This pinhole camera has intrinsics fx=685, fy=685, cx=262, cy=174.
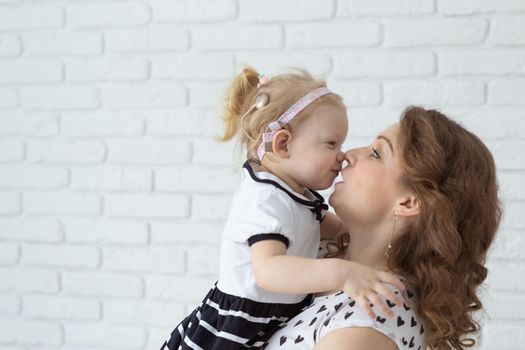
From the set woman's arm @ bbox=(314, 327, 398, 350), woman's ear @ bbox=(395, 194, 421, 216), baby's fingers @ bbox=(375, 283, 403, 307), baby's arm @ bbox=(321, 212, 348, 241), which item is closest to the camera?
baby's fingers @ bbox=(375, 283, 403, 307)

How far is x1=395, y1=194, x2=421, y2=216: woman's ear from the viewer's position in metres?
1.44

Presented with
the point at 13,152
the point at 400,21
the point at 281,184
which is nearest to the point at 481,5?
the point at 400,21

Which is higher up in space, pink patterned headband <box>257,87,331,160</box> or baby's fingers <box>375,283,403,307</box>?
pink patterned headband <box>257,87,331,160</box>

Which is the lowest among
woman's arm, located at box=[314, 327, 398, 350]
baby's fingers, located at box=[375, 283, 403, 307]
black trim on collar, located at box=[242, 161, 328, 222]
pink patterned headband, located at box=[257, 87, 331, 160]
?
woman's arm, located at box=[314, 327, 398, 350]

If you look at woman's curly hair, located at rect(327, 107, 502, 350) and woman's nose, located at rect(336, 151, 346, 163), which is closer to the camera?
woman's curly hair, located at rect(327, 107, 502, 350)

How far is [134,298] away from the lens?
2598 millimetres

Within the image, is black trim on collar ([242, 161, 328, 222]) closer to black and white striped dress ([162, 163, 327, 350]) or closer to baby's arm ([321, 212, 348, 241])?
black and white striped dress ([162, 163, 327, 350])

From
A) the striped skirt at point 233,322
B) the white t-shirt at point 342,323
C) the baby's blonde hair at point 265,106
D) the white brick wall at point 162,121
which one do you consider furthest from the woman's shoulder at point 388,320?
the white brick wall at point 162,121

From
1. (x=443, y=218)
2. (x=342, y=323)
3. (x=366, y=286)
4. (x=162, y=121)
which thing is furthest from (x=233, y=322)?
(x=162, y=121)

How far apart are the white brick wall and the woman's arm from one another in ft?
3.38

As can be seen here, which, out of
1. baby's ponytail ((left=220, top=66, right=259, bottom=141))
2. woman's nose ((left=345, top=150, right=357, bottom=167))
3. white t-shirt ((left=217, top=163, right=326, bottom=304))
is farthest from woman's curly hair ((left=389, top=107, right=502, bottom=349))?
baby's ponytail ((left=220, top=66, right=259, bottom=141))

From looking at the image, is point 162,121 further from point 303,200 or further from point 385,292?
point 385,292

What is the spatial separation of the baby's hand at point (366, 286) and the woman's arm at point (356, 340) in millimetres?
119

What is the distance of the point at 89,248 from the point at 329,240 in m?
1.23
